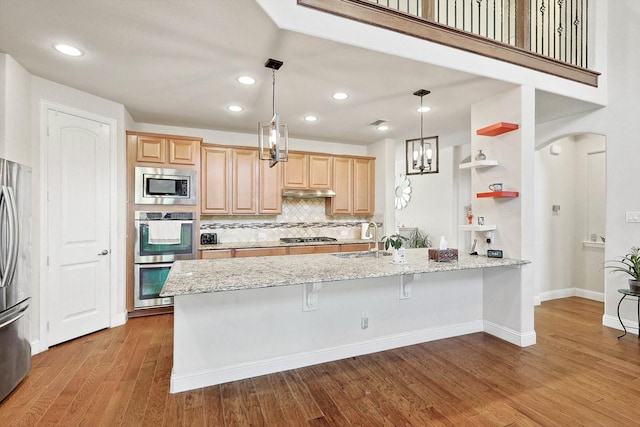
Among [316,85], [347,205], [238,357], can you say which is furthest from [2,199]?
[347,205]

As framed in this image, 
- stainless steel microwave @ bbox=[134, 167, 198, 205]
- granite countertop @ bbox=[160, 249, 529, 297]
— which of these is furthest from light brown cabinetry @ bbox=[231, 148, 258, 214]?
granite countertop @ bbox=[160, 249, 529, 297]

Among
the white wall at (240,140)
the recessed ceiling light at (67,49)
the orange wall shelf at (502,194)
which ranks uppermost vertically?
the recessed ceiling light at (67,49)

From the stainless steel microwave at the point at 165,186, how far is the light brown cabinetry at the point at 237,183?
273 millimetres

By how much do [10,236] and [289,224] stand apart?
3474 mm

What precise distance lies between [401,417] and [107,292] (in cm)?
338

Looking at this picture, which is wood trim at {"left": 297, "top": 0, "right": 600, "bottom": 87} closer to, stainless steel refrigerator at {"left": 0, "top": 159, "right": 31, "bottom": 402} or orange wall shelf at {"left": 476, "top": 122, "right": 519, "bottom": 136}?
orange wall shelf at {"left": 476, "top": 122, "right": 519, "bottom": 136}

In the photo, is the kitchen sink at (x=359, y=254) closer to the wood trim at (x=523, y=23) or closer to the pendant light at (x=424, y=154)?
the pendant light at (x=424, y=154)

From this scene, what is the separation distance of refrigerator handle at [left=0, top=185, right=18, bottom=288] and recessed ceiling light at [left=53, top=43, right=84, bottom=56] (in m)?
1.13

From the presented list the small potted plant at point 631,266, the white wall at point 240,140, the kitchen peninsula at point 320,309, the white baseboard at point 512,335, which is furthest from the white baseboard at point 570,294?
the white wall at point 240,140

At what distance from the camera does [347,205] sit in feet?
17.9

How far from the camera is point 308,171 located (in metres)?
5.14

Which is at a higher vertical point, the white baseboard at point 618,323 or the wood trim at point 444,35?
the wood trim at point 444,35

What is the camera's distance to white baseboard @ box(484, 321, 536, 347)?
10.3ft

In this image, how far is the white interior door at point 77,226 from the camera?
125 inches
